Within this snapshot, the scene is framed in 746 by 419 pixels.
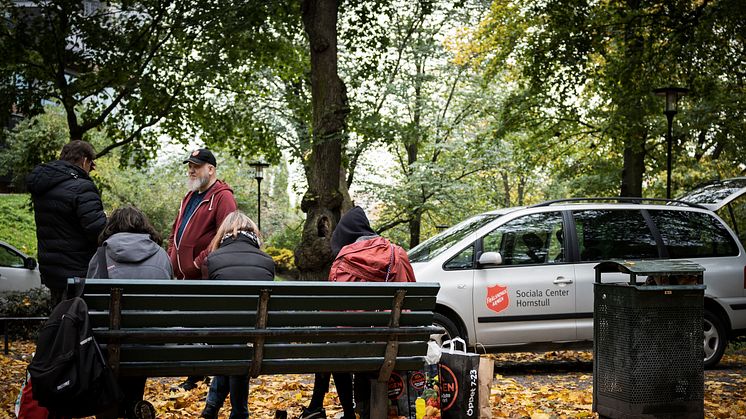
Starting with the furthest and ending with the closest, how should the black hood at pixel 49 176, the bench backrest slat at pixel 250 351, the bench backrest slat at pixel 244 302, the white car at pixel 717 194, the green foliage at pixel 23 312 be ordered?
1. the green foliage at pixel 23 312
2. the white car at pixel 717 194
3. the black hood at pixel 49 176
4. the bench backrest slat at pixel 250 351
5. the bench backrest slat at pixel 244 302

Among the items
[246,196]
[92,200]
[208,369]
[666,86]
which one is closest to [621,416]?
[208,369]

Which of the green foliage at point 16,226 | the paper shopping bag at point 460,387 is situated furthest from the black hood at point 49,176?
the green foliage at point 16,226

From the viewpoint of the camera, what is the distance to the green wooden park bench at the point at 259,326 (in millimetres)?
4859

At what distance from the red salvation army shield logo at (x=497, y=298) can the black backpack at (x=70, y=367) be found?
18.2 feet

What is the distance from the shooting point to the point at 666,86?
1864 centimetres

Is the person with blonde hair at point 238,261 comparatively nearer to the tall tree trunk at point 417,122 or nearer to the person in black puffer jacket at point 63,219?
the person in black puffer jacket at point 63,219

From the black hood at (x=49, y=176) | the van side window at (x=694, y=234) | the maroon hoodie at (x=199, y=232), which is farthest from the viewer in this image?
the van side window at (x=694, y=234)

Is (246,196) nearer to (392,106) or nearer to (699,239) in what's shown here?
(392,106)

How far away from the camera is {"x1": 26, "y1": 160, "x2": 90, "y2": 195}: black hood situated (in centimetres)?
694

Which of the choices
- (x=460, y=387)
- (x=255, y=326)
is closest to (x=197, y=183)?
(x=255, y=326)

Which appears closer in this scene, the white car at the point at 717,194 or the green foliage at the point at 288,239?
the white car at the point at 717,194

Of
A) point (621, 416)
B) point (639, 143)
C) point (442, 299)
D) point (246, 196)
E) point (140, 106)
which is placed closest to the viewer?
point (621, 416)

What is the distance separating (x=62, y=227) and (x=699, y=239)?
24.3 feet

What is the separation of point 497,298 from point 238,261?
14.6 ft
